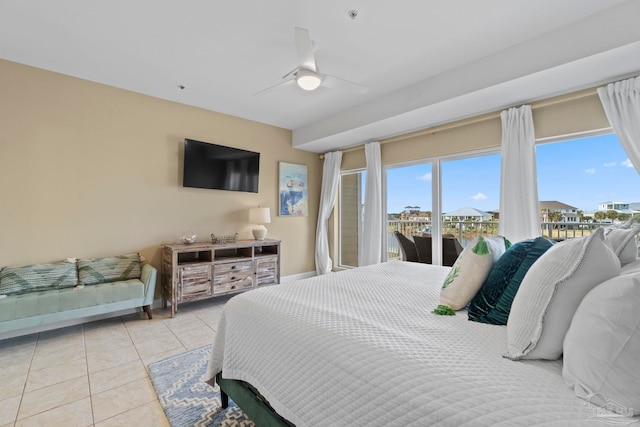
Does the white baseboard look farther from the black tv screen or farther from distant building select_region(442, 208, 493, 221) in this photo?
distant building select_region(442, 208, 493, 221)

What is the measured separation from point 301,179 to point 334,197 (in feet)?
2.22

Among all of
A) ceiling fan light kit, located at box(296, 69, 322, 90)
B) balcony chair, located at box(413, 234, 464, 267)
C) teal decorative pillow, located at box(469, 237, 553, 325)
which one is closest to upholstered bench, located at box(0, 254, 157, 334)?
ceiling fan light kit, located at box(296, 69, 322, 90)

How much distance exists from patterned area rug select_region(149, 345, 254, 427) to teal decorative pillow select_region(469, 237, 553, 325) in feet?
4.56

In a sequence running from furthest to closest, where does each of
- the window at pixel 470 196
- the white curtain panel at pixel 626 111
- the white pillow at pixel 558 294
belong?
the window at pixel 470 196 → the white curtain panel at pixel 626 111 → the white pillow at pixel 558 294

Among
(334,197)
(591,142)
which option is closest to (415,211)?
(334,197)

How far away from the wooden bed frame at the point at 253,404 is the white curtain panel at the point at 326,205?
139 inches

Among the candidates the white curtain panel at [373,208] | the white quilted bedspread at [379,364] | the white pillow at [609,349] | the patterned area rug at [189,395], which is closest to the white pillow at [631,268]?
the white pillow at [609,349]

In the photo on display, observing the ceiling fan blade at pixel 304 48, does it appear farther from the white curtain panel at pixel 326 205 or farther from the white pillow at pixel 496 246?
the white curtain panel at pixel 326 205

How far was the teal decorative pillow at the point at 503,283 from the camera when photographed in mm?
1238

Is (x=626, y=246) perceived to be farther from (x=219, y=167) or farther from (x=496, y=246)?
(x=219, y=167)

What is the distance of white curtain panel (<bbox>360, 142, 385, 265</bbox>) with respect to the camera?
4312 mm

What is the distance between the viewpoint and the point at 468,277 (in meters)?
1.43

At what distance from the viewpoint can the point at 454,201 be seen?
12.2ft

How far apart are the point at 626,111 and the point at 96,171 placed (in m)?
5.21
